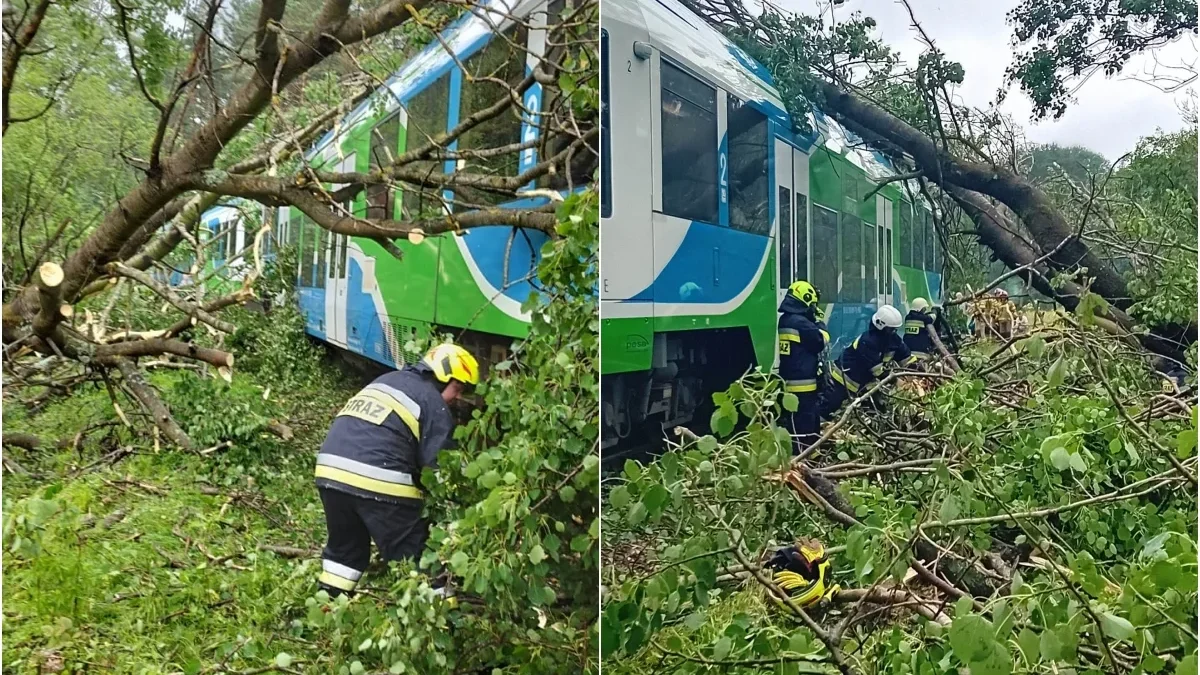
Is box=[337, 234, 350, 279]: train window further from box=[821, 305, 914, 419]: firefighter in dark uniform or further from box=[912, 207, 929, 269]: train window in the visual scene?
box=[912, 207, 929, 269]: train window

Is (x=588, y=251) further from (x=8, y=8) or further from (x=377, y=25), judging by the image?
(x=8, y=8)

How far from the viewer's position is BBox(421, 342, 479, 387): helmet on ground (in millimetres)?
1550

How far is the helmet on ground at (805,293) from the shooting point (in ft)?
4.75

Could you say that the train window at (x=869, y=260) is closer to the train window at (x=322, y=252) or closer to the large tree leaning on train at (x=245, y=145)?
the large tree leaning on train at (x=245, y=145)

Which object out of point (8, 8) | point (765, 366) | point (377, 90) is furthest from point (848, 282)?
point (8, 8)

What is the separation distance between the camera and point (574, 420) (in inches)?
60.2

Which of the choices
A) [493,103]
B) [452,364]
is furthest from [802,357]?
[493,103]

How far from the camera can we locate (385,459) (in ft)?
5.03

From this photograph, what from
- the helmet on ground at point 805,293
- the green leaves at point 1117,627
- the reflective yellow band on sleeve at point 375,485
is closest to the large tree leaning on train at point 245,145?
the reflective yellow band on sleeve at point 375,485

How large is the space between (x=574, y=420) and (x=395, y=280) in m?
0.47

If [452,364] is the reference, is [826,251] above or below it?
above

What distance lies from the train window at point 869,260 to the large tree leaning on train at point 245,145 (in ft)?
1.78

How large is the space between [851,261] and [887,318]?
122 millimetres

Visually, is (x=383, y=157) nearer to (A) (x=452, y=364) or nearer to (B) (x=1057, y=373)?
(A) (x=452, y=364)
